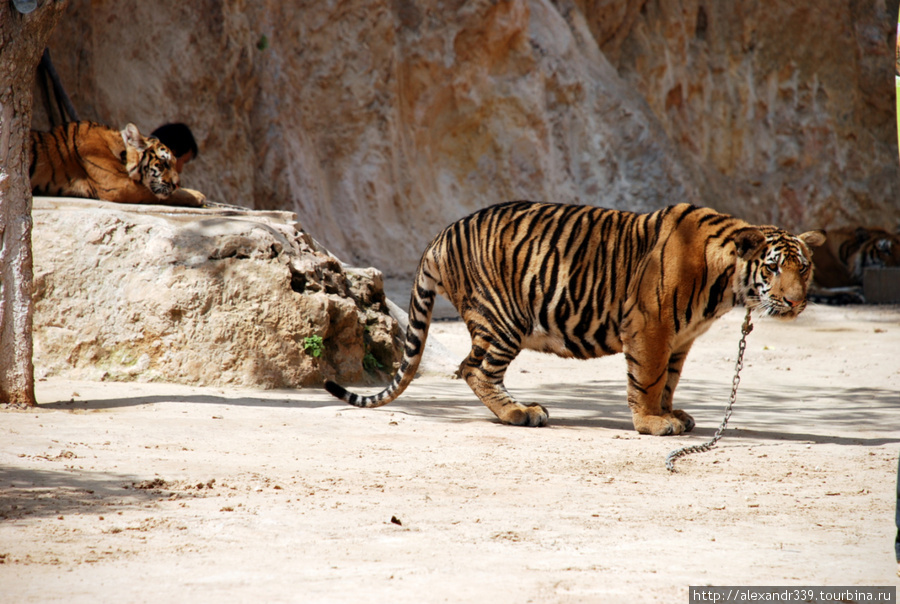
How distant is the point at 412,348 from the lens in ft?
20.0

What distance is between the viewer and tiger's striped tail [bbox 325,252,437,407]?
235 inches

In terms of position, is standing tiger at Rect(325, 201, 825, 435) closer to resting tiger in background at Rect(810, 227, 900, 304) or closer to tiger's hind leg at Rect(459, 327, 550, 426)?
tiger's hind leg at Rect(459, 327, 550, 426)

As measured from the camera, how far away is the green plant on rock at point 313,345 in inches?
266

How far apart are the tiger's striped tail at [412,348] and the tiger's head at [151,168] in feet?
10.8

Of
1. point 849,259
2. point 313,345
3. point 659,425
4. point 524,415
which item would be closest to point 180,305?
point 313,345

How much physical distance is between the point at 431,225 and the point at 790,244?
1027cm

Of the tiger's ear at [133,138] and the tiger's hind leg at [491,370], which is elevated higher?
the tiger's ear at [133,138]

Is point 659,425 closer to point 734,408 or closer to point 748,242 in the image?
point 748,242

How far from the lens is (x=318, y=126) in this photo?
14586 millimetres

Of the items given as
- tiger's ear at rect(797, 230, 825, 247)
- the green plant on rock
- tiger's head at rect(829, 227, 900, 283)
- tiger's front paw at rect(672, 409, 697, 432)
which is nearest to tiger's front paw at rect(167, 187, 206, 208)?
the green plant on rock

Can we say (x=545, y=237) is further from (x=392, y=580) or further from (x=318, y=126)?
(x=318, y=126)

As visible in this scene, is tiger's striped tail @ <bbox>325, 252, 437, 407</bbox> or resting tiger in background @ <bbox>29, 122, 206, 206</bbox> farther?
resting tiger in background @ <bbox>29, 122, 206, 206</bbox>

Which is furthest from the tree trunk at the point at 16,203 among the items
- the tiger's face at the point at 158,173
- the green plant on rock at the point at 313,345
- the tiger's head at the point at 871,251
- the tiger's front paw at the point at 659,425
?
the tiger's head at the point at 871,251

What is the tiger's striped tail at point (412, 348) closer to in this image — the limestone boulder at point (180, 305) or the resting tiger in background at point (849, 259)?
the limestone boulder at point (180, 305)
